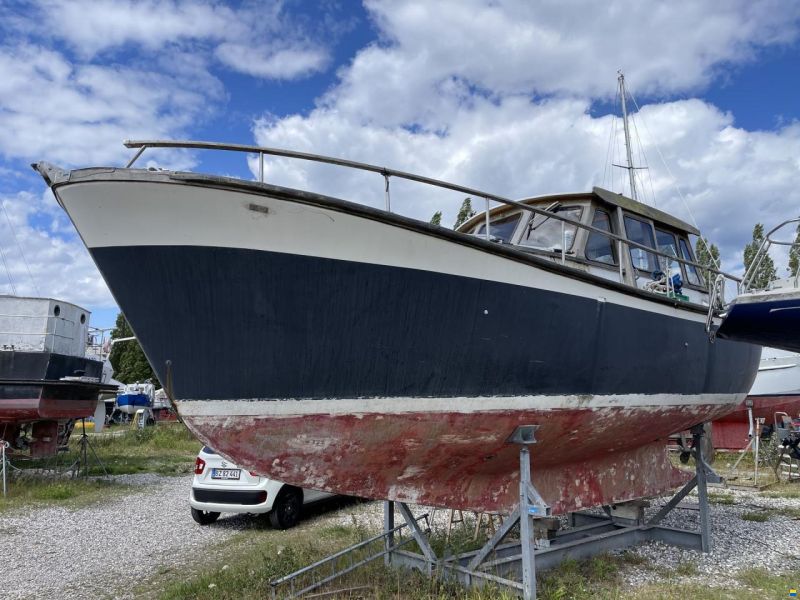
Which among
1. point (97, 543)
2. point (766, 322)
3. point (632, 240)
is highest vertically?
point (632, 240)

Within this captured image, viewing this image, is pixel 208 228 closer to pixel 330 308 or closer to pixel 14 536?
pixel 330 308

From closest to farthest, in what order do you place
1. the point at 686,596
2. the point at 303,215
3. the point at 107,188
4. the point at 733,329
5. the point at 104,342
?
the point at 107,188, the point at 303,215, the point at 686,596, the point at 733,329, the point at 104,342

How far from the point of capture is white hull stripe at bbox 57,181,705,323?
3.40 meters

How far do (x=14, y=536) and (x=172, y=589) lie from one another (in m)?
3.75

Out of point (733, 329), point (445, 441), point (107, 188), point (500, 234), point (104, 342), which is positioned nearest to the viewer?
point (107, 188)

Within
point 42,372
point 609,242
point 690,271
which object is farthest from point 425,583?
point 42,372

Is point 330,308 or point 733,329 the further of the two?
point 733,329

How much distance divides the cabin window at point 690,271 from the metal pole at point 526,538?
402 centimetres

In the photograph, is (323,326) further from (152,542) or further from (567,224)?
(152,542)

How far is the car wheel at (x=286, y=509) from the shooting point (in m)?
7.48

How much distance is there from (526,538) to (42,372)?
9.24m

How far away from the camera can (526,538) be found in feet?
14.0

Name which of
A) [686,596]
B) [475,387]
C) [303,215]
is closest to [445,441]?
[475,387]

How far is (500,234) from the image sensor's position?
6.54 meters
